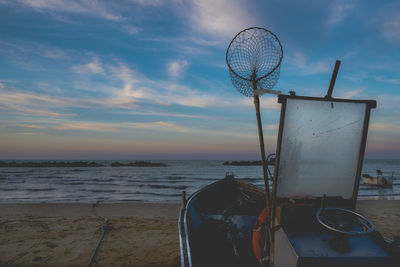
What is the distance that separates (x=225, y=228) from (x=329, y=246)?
332 cm

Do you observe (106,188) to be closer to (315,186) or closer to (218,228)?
(218,228)

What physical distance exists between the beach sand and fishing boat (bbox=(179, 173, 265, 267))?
4.74 ft

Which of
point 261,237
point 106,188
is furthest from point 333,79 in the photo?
point 106,188

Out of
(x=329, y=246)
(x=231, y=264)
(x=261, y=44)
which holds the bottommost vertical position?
(x=231, y=264)

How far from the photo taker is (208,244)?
16.9 feet

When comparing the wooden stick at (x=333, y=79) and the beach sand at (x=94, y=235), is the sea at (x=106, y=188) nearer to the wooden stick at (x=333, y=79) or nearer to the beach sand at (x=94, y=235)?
the beach sand at (x=94, y=235)

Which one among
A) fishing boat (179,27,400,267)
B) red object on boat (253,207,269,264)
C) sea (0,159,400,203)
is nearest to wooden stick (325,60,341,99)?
fishing boat (179,27,400,267)

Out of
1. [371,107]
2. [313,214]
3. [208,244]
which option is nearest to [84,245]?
[208,244]

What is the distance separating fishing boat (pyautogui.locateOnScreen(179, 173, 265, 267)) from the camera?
4484 mm

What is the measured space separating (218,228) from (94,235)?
521cm

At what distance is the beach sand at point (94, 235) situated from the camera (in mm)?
6121

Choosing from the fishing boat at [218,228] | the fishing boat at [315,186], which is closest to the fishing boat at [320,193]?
the fishing boat at [315,186]

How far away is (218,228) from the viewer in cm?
555

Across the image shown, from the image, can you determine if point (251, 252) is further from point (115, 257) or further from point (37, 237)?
point (37, 237)
